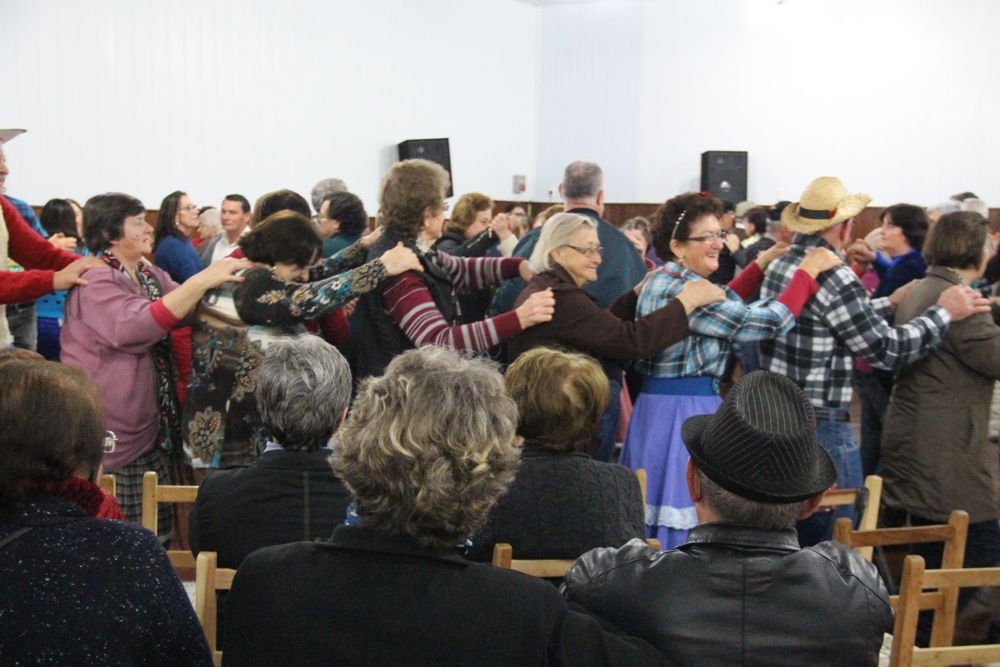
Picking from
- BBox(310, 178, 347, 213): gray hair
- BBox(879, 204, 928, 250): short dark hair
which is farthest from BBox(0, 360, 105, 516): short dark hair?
BBox(879, 204, 928, 250): short dark hair

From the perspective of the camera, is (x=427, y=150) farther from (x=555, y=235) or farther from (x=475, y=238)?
(x=555, y=235)

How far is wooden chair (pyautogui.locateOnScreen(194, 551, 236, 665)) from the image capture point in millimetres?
1884

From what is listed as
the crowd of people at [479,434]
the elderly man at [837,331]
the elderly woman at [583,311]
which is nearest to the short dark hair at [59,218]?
the crowd of people at [479,434]

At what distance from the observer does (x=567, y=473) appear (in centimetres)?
223

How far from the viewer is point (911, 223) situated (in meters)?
4.74

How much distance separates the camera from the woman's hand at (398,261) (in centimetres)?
317

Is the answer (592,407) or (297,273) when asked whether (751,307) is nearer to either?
(592,407)

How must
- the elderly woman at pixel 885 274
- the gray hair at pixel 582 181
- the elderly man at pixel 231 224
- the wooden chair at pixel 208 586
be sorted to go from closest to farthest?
the wooden chair at pixel 208 586, the gray hair at pixel 582 181, the elderly woman at pixel 885 274, the elderly man at pixel 231 224

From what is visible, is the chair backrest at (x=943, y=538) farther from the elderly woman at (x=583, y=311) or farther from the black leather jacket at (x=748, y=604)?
the elderly woman at (x=583, y=311)

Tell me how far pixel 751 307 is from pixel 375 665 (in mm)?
2235

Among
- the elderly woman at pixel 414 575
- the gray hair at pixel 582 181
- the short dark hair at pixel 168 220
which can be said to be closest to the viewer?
the elderly woman at pixel 414 575

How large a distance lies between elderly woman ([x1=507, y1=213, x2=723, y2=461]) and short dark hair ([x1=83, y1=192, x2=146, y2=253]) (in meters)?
1.33

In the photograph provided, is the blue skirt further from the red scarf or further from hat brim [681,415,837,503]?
the red scarf

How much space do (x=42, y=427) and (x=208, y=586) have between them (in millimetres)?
514
